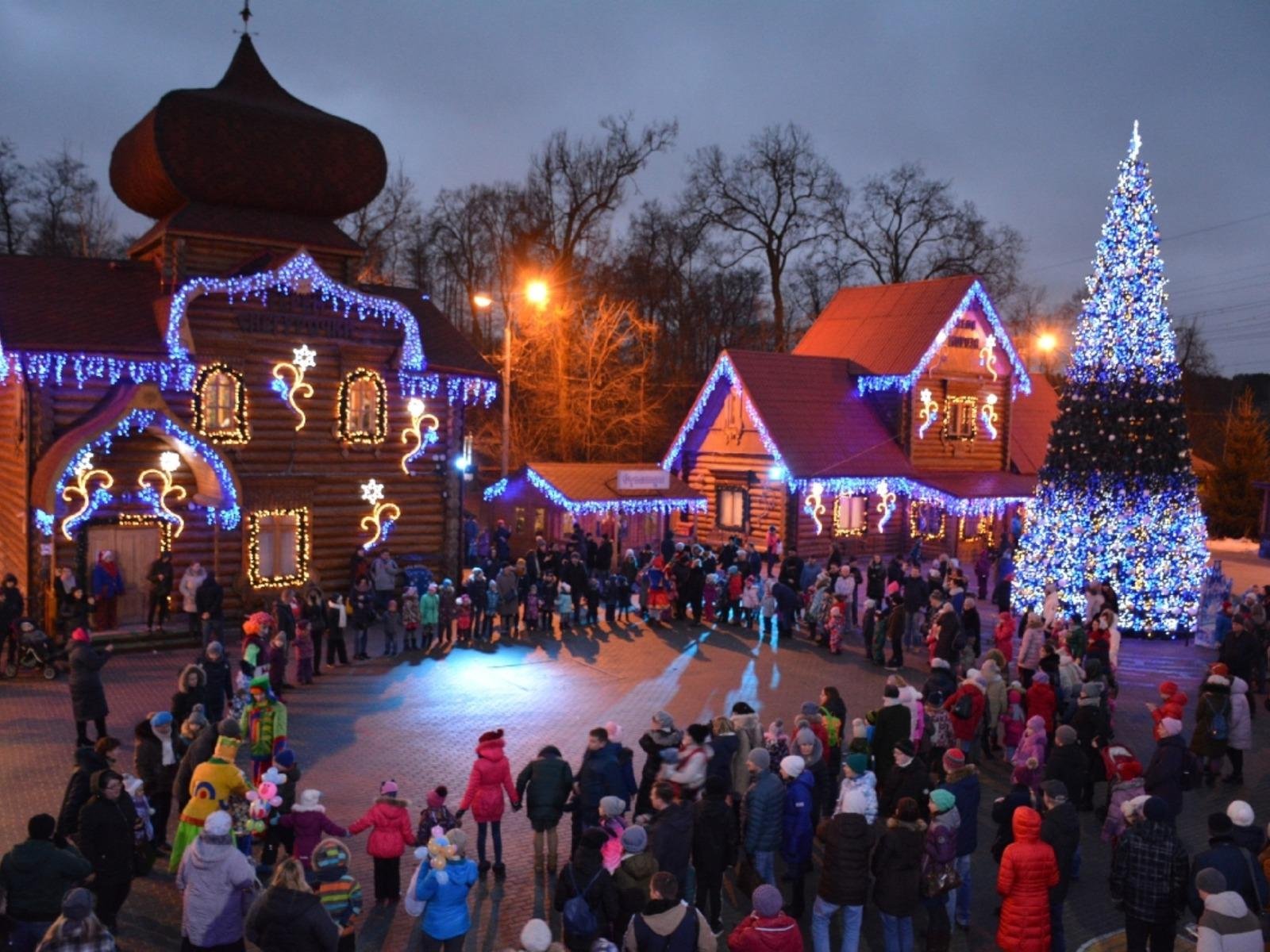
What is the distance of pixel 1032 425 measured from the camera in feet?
126

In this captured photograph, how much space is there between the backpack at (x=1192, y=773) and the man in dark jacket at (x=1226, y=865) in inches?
164

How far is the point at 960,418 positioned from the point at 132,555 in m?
25.0

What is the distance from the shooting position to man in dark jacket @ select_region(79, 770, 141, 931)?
26.5 ft

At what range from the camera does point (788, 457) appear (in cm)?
2906

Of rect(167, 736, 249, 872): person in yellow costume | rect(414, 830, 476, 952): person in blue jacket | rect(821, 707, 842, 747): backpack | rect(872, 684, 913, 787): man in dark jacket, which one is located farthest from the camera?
rect(821, 707, 842, 747): backpack

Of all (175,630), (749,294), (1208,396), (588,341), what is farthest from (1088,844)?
(1208,396)

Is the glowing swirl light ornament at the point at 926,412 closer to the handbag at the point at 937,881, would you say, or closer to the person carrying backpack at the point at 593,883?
the handbag at the point at 937,881

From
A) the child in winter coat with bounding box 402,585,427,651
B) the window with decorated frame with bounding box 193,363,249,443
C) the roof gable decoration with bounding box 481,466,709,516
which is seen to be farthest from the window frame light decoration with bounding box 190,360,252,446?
the roof gable decoration with bounding box 481,466,709,516

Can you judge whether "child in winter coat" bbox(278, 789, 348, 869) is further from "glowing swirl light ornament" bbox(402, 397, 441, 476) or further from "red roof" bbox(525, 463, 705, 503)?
"red roof" bbox(525, 463, 705, 503)

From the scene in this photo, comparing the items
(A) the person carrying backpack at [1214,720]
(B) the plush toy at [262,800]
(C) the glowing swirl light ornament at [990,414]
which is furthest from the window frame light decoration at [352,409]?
(C) the glowing swirl light ornament at [990,414]

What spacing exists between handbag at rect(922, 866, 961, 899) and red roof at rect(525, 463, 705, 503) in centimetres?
1860

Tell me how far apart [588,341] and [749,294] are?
1946 cm

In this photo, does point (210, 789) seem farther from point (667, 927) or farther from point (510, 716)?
point (510, 716)

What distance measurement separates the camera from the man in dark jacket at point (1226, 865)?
786cm
